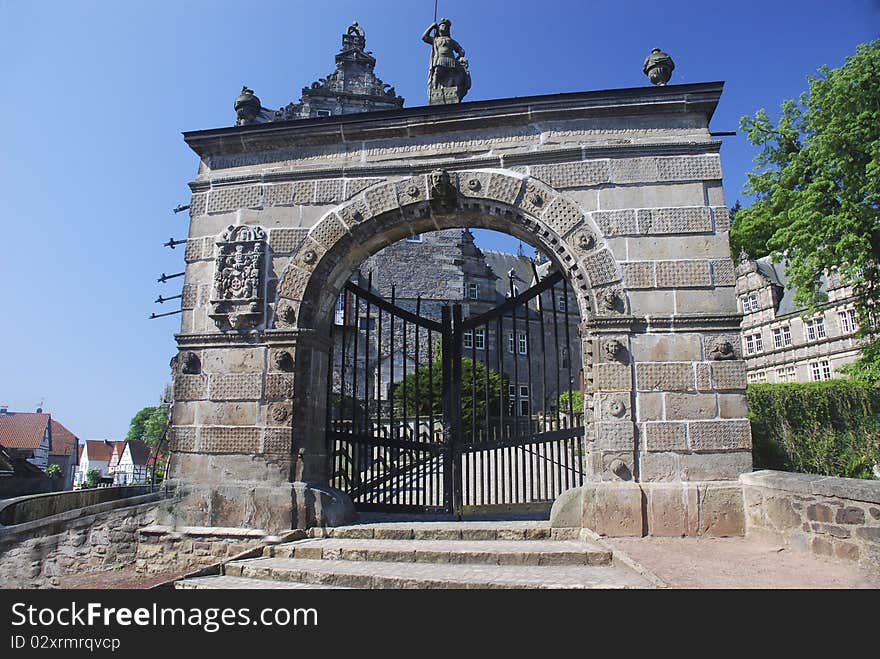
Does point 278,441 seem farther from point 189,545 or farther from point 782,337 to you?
point 782,337

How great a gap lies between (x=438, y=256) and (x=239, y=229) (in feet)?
90.8

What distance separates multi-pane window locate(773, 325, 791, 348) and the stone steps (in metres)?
31.8

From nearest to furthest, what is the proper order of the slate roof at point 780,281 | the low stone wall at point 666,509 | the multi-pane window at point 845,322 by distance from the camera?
the low stone wall at point 666,509 < the multi-pane window at point 845,322 < the slate roof at point 780,281

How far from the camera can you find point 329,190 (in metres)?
7.09

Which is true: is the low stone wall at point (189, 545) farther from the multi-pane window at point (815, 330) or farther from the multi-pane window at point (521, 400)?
the multi-pane window at point (815, 330)

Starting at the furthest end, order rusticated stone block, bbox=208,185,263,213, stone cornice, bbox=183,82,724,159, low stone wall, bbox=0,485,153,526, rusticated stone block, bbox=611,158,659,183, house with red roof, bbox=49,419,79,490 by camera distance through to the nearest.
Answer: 1. house with red roof, bbox=49,419,79,490
2. rusticated stone block, bbox=208,185,263,213
3. stone cornice, bbox=183,82,724,159
4. rusticated stone block, bbox=611,158,659,183
5. low stone wall, bbox=0,485,153,526

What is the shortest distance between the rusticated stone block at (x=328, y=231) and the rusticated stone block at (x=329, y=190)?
0.22 metres

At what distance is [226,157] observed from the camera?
7480 millimetres

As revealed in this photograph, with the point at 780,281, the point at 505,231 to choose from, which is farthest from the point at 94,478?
the point at 780,281

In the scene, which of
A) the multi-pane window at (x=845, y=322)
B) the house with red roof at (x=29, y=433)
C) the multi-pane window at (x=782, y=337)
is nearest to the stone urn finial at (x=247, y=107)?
the multi-pane window at (x=845, y=322)

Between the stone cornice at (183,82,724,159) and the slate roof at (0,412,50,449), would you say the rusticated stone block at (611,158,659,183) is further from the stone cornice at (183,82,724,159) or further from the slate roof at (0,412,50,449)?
the slate roof at (0,412,50,449)

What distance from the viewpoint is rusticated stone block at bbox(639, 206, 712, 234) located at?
6.27 m

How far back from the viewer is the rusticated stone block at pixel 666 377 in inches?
234

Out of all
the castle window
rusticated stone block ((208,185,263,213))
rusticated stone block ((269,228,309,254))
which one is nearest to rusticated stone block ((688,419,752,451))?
rusticated stone block ((269,228,309,254))
